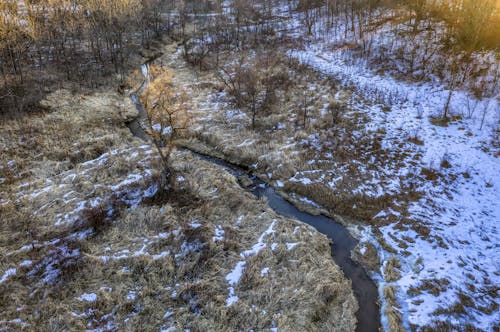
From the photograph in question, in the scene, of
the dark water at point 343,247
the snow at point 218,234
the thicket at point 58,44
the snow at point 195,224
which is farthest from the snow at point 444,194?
the thicket at point 58,44

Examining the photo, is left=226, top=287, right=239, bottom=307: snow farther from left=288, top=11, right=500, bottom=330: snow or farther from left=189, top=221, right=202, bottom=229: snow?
left=288, top=11, right=500, bottom=330: snow

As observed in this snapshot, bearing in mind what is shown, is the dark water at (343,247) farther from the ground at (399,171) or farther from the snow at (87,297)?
the snow at (87,297)

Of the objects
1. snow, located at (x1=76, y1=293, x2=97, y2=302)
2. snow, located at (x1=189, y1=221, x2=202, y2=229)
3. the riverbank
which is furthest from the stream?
snow, located at (x1=76, y1=293, x2=97, y2=302)

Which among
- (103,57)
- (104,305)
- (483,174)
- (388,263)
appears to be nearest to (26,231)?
(104,305)

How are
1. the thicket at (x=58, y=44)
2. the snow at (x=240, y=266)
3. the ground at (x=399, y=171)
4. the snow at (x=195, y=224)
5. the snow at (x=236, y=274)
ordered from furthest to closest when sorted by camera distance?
the thicket at (x=58, y=44) → the snow at (x=195, y=224) → the snow at (x=236, y=274) → the ground at (x=399, y=171) → the snow at (x=240, y=266)

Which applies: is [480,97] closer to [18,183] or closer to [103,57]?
[18,183]

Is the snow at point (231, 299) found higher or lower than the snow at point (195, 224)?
lower

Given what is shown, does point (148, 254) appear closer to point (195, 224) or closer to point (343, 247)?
point (195, 224)
